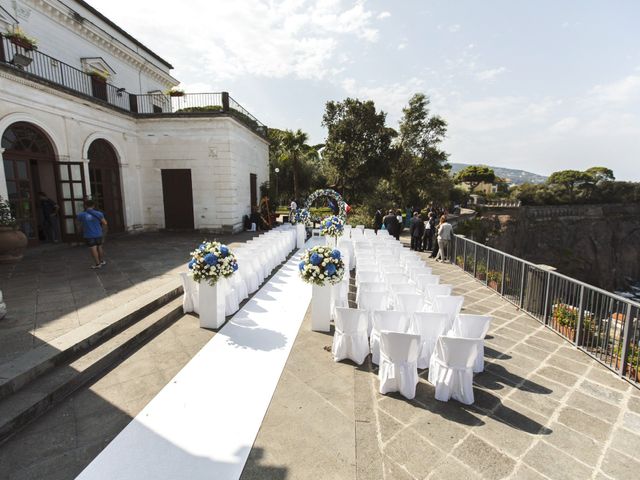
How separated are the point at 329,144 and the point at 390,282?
24.0 meters

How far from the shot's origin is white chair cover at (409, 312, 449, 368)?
433 cm

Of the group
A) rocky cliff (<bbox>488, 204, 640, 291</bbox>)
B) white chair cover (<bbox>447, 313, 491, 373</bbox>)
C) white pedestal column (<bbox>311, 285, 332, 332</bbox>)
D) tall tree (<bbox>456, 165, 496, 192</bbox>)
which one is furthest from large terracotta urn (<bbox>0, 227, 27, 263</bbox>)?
tall tree (<bbox>456, 165, 496, 192</bbox>)

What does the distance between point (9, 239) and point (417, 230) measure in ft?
42.1

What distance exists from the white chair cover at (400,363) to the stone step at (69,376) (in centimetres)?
355

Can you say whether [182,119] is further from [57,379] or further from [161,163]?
[57,379]

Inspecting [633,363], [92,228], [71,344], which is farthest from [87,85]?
[633,363]

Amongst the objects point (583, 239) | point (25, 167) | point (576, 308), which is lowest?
point (583, 239)

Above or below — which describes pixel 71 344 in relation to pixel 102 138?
below

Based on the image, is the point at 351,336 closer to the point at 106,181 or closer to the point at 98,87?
the point at 106,181

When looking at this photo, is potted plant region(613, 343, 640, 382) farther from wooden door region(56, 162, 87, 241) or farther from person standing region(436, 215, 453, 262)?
wooden door region(56, 162, 87, 241)

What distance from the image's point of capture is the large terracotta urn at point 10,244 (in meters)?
8.24

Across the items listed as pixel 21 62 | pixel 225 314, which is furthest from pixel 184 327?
pixel 21 62

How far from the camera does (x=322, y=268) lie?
5.37m

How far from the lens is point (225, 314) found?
5977 mm
